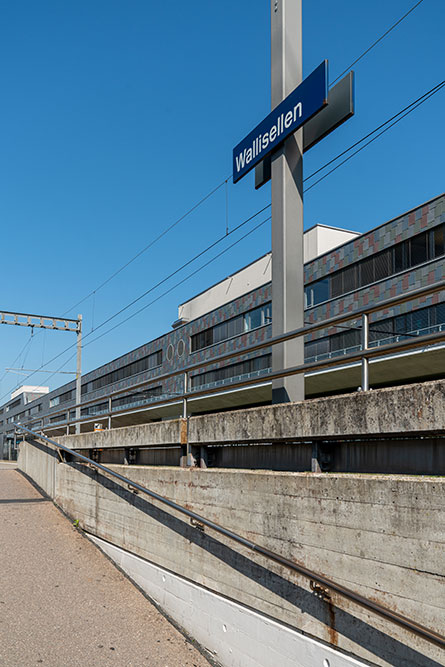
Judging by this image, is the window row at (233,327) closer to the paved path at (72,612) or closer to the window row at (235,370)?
the window row at (235,370)

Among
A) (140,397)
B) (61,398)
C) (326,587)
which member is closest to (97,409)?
(140,397)

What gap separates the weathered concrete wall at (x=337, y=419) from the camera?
4512 millimetres

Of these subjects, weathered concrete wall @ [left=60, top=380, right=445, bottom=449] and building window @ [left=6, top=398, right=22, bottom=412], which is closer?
weathered concrete wall @ [left=60, top=380, right=445, bottom=449]

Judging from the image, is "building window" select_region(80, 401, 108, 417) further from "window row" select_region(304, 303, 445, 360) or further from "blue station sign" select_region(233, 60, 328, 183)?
"blue station sign" select_region(233, 60, 328, 183)

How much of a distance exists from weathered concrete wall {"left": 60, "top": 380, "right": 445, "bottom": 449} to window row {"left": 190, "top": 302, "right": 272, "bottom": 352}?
36923mm

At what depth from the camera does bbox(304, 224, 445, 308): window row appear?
32.3m

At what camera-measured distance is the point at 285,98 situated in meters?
8.34

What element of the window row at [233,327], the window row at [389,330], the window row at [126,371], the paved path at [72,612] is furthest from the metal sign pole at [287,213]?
the window row at [126,371]

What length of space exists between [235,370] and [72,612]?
1590 inches

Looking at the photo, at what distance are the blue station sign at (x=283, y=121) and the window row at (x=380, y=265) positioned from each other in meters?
24.8

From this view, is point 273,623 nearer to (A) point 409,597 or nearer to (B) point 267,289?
(A) point 409,597

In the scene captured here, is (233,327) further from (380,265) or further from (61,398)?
(61,398)

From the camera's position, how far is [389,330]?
33.8 meters

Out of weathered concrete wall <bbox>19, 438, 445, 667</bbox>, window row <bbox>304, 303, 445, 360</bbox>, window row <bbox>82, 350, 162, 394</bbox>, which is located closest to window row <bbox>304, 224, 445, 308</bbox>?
window row <bbox>304, 303, 445, 360</bbox>
